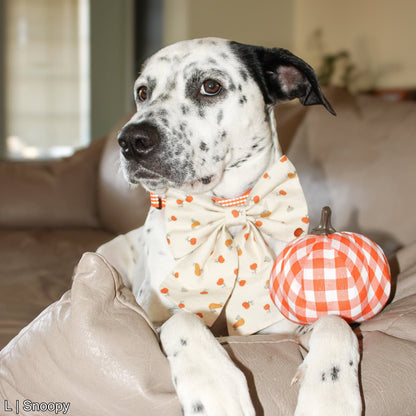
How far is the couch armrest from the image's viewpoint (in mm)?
2904

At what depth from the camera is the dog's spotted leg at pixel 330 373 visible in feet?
2.82

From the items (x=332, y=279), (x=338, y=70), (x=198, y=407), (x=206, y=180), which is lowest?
(x=198, y=407)

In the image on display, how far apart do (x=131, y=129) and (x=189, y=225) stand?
28 centimetres

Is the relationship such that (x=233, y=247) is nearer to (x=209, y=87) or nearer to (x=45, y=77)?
(x=209, y=87)

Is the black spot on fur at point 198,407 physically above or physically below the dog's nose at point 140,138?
below

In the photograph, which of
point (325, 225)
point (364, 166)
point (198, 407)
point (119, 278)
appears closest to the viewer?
point (198, 407)

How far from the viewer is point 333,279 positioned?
1.06 m

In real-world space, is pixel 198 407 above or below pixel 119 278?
below

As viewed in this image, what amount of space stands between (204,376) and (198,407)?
56mm

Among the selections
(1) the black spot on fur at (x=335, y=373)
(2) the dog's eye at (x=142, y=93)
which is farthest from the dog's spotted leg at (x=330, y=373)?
(2) the dog's eye at (x=142, y=93)

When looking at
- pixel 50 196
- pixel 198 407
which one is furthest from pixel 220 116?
pixel 50 196

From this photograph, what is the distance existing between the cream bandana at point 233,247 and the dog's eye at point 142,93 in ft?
1.10

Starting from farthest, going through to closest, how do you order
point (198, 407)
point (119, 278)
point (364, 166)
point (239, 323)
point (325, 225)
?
point (364, 166)
point (239, 323)
point (325, 225)
point (119, 278)
point (198, 407)

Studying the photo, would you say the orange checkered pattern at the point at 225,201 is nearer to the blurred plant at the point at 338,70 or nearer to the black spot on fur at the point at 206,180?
the black spot on fur at the point at 206,180
